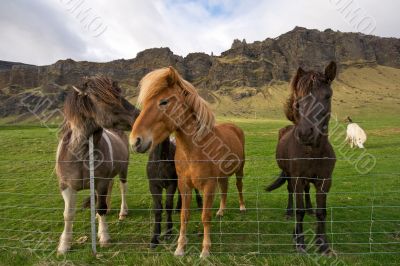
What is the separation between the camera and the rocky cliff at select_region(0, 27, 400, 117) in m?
150

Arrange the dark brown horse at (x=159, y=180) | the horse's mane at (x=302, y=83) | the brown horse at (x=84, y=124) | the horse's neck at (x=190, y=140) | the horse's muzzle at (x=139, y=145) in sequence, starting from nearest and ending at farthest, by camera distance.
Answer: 1. the horse's muzzle at (x=139, y=145)
2. the horse's neck at (x=190, y=140)
3. the horse's mane at (x=302, y=83)
4. the brown horse at (x=84, y=124)
5. the dark brown horse at (x=159, y=180)

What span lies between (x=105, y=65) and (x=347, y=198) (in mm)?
189939

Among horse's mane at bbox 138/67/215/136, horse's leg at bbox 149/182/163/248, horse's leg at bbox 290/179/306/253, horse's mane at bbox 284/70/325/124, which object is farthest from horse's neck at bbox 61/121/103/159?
horse's leg at bbox 290/179/306/253

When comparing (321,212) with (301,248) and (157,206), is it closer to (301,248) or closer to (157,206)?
Result: (301,248)

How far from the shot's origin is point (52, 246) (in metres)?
5.35

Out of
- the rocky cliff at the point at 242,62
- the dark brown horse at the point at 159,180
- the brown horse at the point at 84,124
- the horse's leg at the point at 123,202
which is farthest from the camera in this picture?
the rocky cliff at the point at 242,62

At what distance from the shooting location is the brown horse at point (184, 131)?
387 cm

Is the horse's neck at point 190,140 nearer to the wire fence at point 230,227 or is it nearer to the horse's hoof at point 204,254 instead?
the wire fence at point 230,227

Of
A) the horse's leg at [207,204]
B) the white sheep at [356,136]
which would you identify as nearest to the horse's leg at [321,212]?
the horse's leg at [207,204]

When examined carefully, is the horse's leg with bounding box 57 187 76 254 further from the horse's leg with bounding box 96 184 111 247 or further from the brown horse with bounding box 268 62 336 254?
the brown horse with bounding box 268 62 336 254

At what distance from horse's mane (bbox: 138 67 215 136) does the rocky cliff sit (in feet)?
454

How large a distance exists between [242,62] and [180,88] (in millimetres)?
155775

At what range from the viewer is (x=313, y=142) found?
4219 mm

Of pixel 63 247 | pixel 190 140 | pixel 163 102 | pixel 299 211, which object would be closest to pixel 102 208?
pixel 63 247
